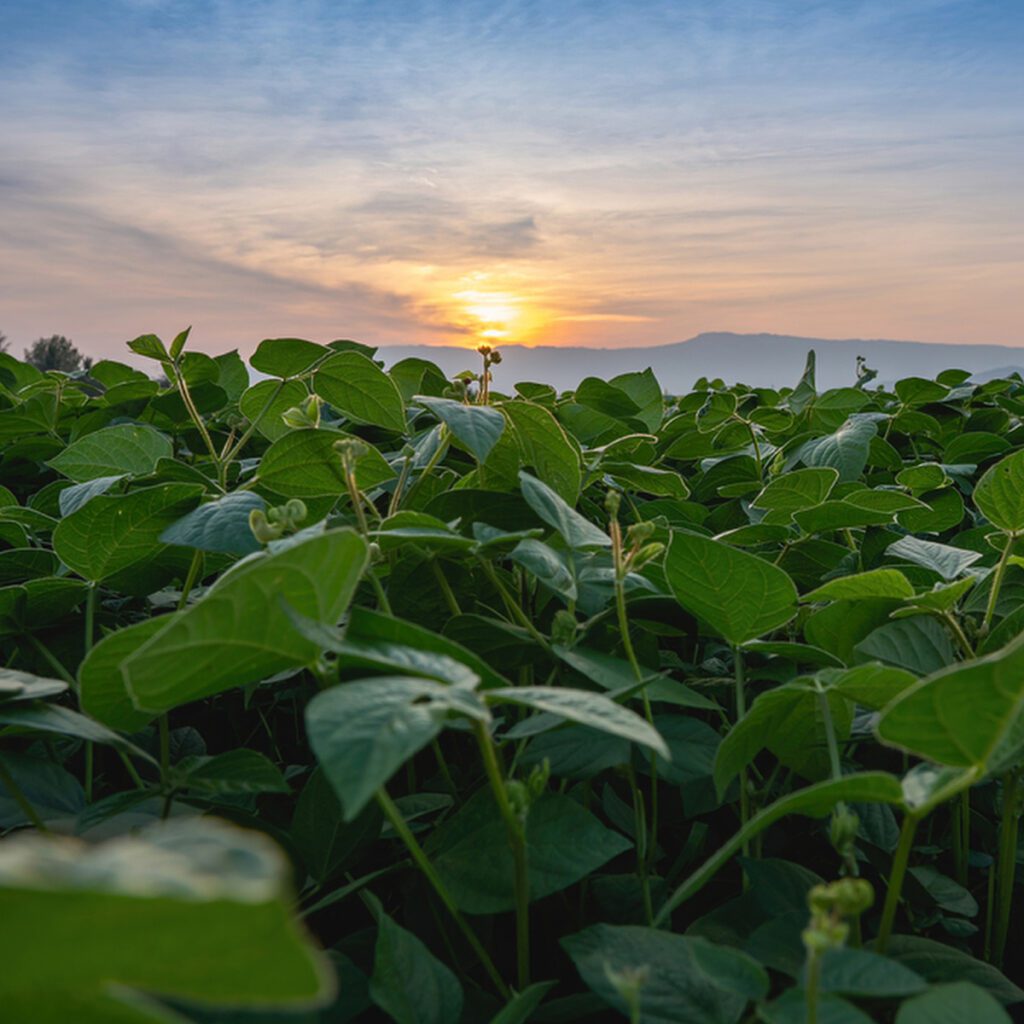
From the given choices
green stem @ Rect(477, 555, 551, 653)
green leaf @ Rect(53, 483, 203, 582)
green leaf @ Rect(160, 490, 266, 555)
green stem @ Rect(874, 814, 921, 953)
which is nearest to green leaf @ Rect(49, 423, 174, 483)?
green leaf @ Rect(53, 483, 203, 582)

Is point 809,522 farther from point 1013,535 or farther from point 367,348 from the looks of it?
point 367,348

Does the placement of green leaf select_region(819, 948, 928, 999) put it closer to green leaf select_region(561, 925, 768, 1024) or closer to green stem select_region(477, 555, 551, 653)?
green leaf select_region(561, 925, 768, 1024)

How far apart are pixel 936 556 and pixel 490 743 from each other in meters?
0.56

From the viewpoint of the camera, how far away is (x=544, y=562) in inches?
25.2

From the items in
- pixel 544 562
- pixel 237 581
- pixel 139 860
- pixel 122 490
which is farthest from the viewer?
pixel 122 490

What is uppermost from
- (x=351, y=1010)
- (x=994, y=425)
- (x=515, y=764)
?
(x=994, y=425)

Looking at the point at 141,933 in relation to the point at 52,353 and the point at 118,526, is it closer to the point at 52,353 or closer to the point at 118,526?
the point at 118,526

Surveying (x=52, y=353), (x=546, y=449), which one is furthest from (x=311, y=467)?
(x=52, y=353)

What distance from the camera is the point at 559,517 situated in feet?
2.24

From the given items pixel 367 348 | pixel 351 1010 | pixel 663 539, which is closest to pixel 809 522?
pixel 663 539

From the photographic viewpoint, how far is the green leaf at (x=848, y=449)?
1.15 metres

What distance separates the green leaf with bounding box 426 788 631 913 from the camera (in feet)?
1.77

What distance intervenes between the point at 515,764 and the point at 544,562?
0.14m

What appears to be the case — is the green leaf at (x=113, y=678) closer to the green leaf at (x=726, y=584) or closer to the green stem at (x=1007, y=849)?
the green leaf at (x=726, y=584)
